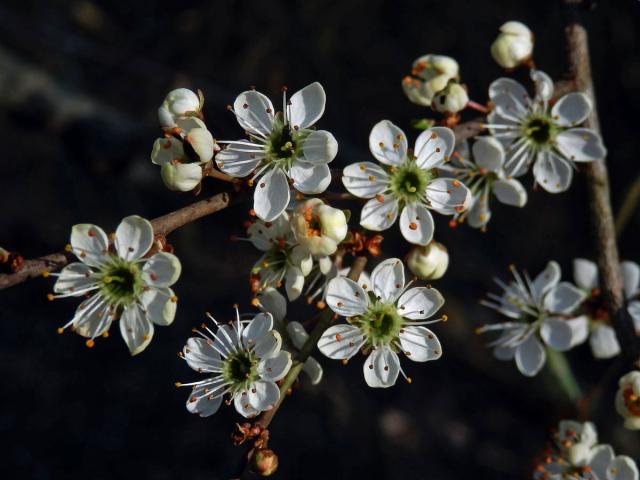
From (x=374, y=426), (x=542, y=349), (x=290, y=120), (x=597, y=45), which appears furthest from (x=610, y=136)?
(x=290, y=120)

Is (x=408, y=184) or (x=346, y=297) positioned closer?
(x=346, y=297)

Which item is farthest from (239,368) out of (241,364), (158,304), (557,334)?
(557,334)

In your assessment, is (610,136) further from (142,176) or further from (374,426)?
(142,176)

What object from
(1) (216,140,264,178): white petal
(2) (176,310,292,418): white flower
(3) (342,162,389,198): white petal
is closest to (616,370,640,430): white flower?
(3) (342,162,389,198): white petal

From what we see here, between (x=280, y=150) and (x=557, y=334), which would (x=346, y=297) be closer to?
(x=280, y=150)

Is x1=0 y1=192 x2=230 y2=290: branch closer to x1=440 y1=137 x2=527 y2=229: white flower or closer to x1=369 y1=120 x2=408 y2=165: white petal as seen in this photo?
x1=369 y1=120 x2=408 y2=165: white petal

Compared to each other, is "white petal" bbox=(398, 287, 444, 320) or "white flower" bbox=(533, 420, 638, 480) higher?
"white petal" bbox=(398, 287, 444, 320)
